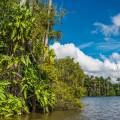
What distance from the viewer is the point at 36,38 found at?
27078mm

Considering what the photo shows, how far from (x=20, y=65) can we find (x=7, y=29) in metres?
3.14

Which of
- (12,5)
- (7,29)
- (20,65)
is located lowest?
(20,65)

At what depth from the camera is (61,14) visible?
1228 inches

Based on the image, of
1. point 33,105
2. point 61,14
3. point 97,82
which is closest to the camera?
point 33,105

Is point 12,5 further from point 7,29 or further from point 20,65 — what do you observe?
point 20,65

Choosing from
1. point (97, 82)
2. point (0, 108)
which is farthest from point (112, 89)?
point (0, 108)

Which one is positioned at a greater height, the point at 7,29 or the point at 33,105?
the point at 7,29

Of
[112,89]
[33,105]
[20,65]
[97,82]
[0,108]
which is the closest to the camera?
[0,108]

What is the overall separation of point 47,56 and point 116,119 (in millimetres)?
8307

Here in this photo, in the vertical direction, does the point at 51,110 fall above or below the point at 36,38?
below

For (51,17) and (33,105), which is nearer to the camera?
(33,105)

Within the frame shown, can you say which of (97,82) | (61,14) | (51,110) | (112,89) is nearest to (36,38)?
(61,14)

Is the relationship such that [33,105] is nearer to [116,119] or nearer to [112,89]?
[116,119]

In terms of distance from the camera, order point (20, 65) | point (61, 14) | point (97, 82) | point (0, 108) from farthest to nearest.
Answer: point (97, 82) < point (61, 14) < point (20, 65) < point (0, 108)
